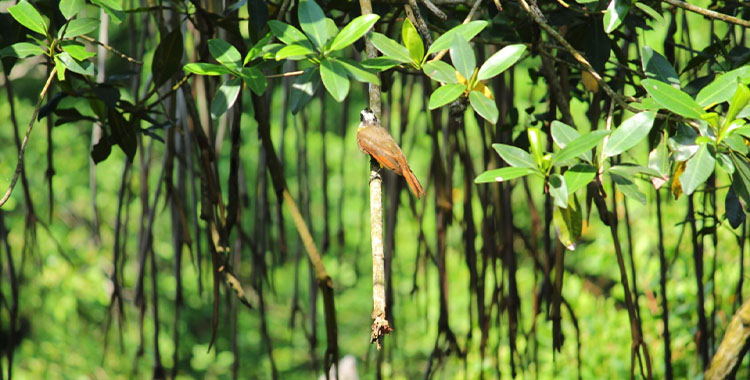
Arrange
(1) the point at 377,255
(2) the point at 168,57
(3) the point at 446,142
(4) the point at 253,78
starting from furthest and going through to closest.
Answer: (3) the point at 446,142 < (2) the point at 168,57 < (4) the point at 253,78 < (1) the point at 377,255

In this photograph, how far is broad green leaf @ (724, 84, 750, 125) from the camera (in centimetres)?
65

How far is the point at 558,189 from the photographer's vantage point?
26.1 inches

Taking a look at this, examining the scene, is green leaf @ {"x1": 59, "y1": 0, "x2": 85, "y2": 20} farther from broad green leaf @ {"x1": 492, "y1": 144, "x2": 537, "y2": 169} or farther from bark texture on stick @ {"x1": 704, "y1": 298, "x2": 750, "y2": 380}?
bark texture on stick @ {"x1": 704, "y1": 298, "x2": 750, "y2": 380}

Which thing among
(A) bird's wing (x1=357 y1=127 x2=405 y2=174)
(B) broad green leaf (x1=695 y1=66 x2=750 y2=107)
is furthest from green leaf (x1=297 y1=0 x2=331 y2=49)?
Result: (B) broad green leaf (x1=695 y1=66 x2=750 y2=107)

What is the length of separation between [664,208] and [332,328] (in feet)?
6.83

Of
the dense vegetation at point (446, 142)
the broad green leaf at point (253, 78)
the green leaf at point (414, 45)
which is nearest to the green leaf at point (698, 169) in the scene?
the dense vegetation at point (446, 142)

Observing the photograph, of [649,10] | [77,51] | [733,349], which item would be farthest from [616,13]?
[733,349]

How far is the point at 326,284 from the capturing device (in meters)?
0.87

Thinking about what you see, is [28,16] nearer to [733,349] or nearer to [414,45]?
[414,45]

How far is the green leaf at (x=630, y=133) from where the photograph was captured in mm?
650

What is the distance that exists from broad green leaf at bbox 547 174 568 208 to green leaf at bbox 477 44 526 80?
10cm

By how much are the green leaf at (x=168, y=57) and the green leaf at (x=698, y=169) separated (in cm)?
60

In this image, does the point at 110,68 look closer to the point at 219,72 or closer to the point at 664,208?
the point at 664,208

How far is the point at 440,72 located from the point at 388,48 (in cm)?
5
